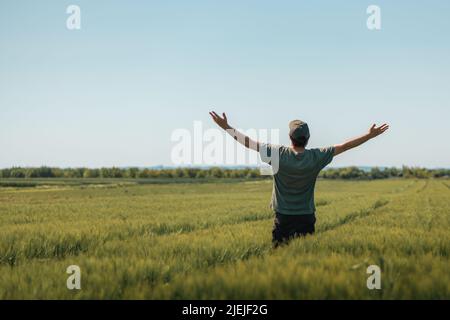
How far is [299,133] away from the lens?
17.2 feet

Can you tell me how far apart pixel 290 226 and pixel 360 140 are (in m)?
1.42

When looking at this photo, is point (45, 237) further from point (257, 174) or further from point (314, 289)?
point (257, 174)

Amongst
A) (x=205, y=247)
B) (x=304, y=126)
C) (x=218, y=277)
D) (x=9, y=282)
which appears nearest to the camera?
(x=218, y=277)

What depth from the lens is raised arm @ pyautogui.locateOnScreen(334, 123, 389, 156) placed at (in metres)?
5.38

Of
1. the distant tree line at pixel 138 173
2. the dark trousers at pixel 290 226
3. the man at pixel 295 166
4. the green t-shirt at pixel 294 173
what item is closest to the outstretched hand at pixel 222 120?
the man at pixel 295 166

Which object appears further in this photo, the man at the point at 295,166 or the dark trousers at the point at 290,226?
the dark trousers at the point at 290,226

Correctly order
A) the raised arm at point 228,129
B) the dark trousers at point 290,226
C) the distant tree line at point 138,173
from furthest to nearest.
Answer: the distant tree line at point 138,173 → the dark trousers at point 290,226 → the raised arm at point 228,129

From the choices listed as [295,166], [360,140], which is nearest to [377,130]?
[360,140]

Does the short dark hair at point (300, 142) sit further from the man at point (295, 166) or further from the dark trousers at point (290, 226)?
the dark trousers at point (290, 226)

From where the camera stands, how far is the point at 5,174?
363 feet

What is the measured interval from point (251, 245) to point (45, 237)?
4.72m

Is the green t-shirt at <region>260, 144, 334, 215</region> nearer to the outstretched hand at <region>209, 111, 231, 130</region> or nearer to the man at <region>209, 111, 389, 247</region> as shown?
the man at <region>209, 111, 389, 247</region>

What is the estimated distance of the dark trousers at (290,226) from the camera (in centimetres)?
562
